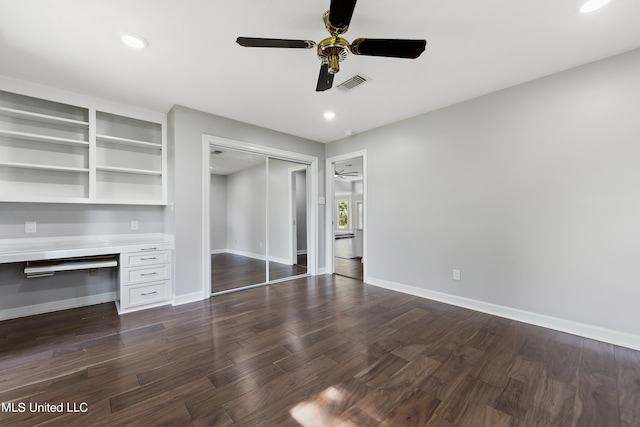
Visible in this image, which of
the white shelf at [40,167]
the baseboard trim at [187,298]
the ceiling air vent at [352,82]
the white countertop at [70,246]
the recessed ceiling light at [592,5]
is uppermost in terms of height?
the ceiling air vent at [352,82]

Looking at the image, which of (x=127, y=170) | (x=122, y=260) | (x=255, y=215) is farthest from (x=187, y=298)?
(x=255, y=215)

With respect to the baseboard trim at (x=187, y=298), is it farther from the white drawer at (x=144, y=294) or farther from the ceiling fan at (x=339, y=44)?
the ceiling fan at (x=339, y=44)

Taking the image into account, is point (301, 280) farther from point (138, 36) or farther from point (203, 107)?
point (138, 36)

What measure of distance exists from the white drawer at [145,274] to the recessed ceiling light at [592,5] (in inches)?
178

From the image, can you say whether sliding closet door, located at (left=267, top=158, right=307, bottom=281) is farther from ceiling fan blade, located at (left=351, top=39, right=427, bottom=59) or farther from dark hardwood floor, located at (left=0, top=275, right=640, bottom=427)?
ceiling fan blade, located at (left=351, top=39, right=427, bottom=59)

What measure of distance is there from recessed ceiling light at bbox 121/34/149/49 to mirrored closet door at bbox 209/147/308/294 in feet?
8.75

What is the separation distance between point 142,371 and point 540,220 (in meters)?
3.86

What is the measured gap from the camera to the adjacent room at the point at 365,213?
5.65 ft

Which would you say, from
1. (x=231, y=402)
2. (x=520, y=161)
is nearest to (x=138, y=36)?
(x=231, y=402)

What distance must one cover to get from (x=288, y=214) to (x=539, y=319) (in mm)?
4102

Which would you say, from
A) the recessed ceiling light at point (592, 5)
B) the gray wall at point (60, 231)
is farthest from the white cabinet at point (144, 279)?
the recessed ceiling light at point (592, 5)

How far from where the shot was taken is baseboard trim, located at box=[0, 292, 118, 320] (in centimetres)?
281

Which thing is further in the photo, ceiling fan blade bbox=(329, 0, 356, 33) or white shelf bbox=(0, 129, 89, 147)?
white shelf bbox=(0, 129, 89, 147)

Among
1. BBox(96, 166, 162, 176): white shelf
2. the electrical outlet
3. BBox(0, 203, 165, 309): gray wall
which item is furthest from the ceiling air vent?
the electrical outlet
